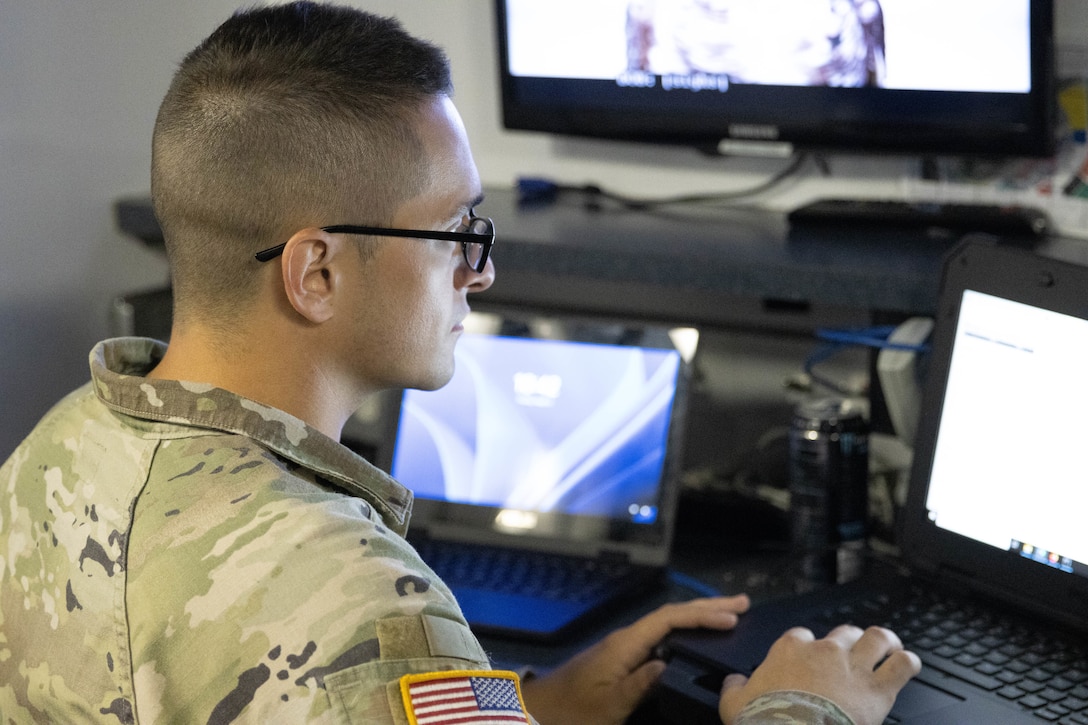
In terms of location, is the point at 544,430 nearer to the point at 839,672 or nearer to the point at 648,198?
the point at 648,198

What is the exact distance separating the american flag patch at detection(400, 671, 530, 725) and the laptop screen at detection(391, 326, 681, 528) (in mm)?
702

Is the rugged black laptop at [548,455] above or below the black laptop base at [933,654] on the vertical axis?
above

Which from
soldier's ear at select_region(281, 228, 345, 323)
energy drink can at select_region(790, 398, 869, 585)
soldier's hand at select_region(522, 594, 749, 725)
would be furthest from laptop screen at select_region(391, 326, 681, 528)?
soldier's ear at select_region(281, 228, 345, 323)

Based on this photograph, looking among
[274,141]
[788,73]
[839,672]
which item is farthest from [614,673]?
[788,73]

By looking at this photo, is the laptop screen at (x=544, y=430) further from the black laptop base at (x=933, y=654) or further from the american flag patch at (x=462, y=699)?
the american flag patch at (x=462, y=699)

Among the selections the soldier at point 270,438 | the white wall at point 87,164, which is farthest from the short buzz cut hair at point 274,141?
the white wall at point 87,164

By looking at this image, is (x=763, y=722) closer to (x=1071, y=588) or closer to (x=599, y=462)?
(x=1071, y=588)

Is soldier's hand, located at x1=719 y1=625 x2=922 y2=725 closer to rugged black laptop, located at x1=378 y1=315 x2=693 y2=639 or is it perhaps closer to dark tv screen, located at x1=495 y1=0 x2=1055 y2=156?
rugged black laptop, located at x1=378 y1=315 x2=693 y2=639

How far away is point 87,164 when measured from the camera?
1.66 m

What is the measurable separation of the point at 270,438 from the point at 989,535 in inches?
28.3

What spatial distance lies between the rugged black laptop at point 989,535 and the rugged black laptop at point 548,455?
263 millimetres

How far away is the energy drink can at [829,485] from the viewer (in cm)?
139

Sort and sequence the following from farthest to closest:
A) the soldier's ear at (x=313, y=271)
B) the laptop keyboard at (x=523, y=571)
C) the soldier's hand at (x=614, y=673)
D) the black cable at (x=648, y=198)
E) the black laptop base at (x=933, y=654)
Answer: the black cable at (x=648, y=198), the laptop keyboard at (x=523, y=571), the soldier's hand at (x=614, y=673), the black laptop base at (x=933, y=654), the soldier's ear at (x=313, y=271)

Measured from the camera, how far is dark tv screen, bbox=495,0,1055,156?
56.7 inches
